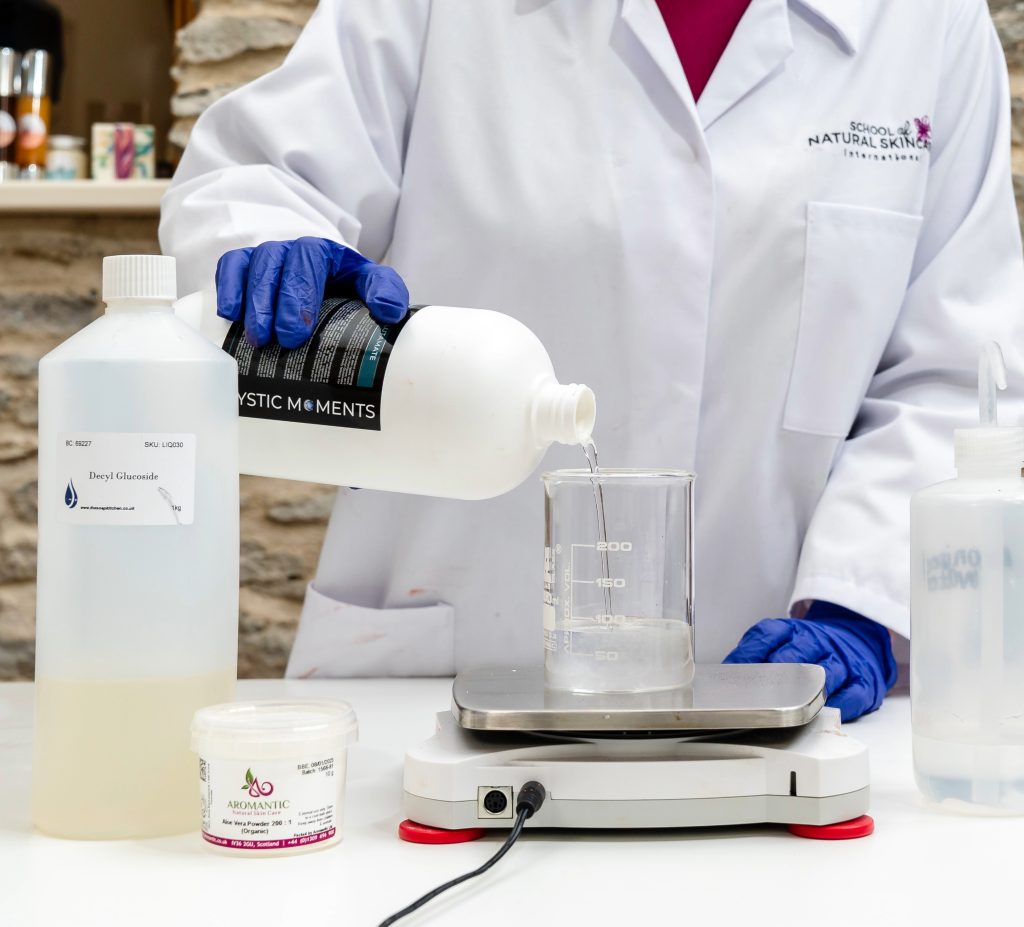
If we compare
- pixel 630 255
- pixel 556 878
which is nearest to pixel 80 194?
pixel 630 255

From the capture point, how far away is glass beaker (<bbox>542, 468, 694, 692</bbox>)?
2.64ft

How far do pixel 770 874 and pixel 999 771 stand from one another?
0.19 meters

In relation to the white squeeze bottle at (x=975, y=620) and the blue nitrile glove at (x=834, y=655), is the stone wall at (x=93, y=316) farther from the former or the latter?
the white squeeze bottle at (x=975, y=620)

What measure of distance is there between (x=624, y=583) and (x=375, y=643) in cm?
56

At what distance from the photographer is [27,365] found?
2600 mm

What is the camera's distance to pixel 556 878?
0.67m

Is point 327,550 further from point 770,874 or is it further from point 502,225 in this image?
point 770,874

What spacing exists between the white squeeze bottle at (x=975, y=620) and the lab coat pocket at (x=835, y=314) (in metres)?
0.58

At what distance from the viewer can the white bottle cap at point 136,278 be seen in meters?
0.75

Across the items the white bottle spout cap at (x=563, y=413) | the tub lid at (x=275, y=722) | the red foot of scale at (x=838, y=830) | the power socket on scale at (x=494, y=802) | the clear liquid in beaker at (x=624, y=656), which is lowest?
the red foot of scale at (x=838, y=830)

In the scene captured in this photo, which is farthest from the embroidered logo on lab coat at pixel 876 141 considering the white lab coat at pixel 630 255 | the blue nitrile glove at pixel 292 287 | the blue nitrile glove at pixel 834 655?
the blue nitrile glove at pixel 292 287

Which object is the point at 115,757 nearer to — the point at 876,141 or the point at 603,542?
the point at 603,542

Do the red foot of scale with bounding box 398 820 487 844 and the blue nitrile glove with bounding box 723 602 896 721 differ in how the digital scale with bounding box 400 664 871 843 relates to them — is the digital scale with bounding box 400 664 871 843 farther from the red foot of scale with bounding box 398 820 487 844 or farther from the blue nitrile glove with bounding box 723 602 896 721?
the blue nitrile glove with bounding box 723 602 896 721

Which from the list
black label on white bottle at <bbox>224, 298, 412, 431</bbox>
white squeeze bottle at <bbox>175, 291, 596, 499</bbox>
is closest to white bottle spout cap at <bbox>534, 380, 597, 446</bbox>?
white squeeze bottle at <bbox>175, 291, 596, 499</bbox>
